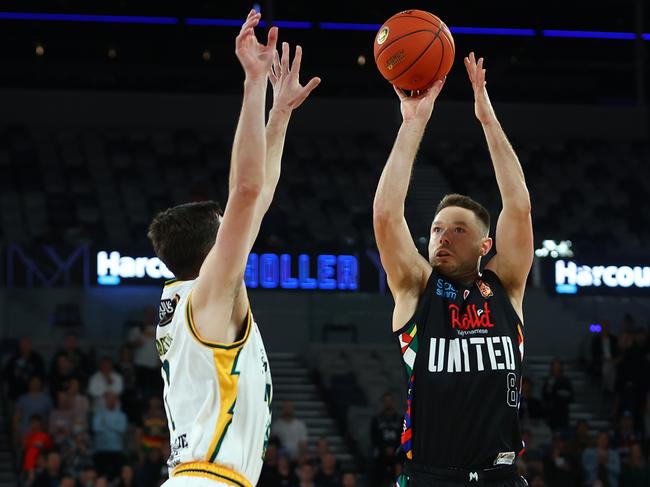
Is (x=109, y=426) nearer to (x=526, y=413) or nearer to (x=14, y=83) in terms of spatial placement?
(x=526, y=413)

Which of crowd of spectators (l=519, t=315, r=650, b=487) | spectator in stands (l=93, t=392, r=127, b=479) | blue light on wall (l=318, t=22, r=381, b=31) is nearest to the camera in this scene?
spectator in stands (l=93, t=392, r=127, b=479)

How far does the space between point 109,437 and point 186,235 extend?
35.3 ft

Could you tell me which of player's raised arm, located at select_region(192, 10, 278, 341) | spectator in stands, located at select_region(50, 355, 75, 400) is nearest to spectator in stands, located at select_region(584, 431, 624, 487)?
spectator in stands, located at select_region(50, 355, 75, 400)

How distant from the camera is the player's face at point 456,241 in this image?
562cm

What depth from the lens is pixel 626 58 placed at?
30.5 m

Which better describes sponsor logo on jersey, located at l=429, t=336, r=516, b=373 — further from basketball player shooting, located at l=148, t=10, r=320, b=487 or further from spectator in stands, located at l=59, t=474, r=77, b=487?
spectator in stands, located at l=59, t=474, r=77, b=487

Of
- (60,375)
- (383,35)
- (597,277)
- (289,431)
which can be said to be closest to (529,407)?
(597,277)

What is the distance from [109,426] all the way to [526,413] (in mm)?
5978

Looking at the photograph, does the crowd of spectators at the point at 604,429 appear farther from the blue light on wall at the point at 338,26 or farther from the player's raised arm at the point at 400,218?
the blue light on wall at the point at 338,26

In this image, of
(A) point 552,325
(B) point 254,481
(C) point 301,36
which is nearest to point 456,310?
(B) point 254,481

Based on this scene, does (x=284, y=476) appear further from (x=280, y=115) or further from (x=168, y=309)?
(x=168, y=309)

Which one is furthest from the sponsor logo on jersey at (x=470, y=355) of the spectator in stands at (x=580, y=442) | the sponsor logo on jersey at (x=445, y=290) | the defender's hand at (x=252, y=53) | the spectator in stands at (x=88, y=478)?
the spectator in stands at (x=580, y=442)

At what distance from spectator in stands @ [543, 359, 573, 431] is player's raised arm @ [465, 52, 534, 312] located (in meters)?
11.8

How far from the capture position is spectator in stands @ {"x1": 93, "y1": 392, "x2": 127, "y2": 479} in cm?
1423
